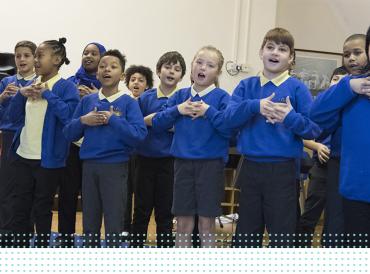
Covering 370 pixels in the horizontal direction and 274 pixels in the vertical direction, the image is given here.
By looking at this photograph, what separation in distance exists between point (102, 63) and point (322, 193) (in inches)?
58.6

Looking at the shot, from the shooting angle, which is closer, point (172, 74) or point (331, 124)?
point (331, 124)

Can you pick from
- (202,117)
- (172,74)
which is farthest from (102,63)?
(202,117)

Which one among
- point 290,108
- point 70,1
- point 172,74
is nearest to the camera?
point 290,108

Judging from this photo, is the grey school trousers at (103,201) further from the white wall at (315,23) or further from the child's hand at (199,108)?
the white wall at (315,23)

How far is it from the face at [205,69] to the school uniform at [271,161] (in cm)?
31

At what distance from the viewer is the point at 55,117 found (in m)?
2.65

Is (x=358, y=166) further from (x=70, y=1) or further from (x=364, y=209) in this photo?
(x=70, y=1)

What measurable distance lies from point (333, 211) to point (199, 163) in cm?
64

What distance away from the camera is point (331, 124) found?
68.9 inches

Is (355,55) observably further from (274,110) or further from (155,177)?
(155,177)

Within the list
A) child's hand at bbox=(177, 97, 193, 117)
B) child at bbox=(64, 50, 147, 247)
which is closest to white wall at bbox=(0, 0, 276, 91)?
child at bbox=(64, 50, 147, 247)

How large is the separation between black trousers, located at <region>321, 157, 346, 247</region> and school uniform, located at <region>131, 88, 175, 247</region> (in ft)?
3.15

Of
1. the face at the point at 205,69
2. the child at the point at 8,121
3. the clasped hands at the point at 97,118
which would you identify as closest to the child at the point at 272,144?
the face at the point at 205,69

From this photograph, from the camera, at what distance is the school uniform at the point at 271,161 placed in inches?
82.1
